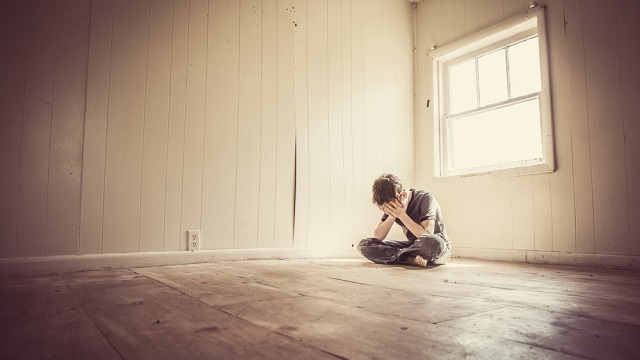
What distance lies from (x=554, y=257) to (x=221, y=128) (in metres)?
2.60

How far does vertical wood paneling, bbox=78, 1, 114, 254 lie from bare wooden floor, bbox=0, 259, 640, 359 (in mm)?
432

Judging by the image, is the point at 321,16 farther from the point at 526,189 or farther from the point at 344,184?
the point at 526,189

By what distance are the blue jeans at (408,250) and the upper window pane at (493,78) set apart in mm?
1501

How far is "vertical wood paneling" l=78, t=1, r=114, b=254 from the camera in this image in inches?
Answer: 86.4

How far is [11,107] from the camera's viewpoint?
6.58 feet

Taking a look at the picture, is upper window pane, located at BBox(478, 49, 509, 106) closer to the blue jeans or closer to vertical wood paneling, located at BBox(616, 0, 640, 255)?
vertical wood paneling, located at BBox(616, 0, 640, 255)

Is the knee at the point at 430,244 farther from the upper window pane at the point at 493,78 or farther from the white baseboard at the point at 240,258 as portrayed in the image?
the upper window pane at the point at 493,78

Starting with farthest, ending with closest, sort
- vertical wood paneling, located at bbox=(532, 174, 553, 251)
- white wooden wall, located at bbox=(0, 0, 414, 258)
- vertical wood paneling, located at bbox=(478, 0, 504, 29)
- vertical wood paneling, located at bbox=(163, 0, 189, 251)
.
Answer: vertical wood paneling, located at bbox=(478, 0, 504, 29) < vertical wood paneling, located at bbox=(532, 174, 553, 251) < vertical wood paneling, located at bbox=(163, 0, 189, 251) < white wooden wall, located at bbox=(0, 0, 414, 258)

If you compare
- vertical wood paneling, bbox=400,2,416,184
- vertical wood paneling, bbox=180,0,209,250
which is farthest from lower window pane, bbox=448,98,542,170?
vertical wood paneling, bbox=180,0,209,250

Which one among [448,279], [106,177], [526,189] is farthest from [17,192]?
[526,189]

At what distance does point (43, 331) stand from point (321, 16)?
3093 millimetres

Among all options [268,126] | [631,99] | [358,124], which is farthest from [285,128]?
[631,99]

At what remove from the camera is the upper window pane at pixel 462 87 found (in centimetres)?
354

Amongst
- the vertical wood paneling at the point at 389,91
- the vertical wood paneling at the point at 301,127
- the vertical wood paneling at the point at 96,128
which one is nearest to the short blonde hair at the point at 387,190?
the vertical wood paneling at the point at 301,127
